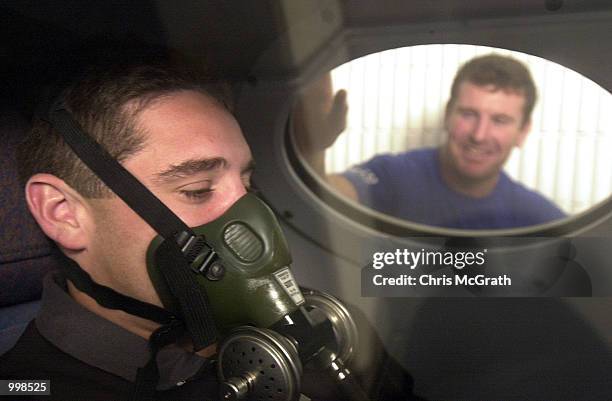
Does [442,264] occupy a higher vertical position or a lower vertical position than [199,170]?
lower

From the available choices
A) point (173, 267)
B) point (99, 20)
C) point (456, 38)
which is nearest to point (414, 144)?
point (456, 38)

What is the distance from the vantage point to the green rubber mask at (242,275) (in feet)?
6.11

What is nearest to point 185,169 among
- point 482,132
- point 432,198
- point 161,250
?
point 161,250

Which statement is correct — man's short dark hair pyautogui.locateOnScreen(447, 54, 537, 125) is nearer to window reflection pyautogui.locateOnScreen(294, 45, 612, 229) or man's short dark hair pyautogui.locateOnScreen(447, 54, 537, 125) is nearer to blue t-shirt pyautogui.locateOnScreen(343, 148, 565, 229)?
window reflection pyautogui.locateOnScreen(294, 45, 612, 229)

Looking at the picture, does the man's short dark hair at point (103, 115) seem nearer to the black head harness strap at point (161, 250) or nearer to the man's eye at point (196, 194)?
the black head harness strap at point (161, 250)

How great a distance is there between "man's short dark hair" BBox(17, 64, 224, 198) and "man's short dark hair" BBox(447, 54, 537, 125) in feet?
2.51

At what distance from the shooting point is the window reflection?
2.14 meters

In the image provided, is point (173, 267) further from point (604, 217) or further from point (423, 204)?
point (604, 217)

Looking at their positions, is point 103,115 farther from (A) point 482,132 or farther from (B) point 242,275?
(A) point 482,132

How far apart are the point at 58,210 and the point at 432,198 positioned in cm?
105

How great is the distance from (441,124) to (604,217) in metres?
0.52

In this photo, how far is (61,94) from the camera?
1.99 metres

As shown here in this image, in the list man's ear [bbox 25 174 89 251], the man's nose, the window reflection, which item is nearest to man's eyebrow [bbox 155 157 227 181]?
man's ear [bbox 25 174 89 251]

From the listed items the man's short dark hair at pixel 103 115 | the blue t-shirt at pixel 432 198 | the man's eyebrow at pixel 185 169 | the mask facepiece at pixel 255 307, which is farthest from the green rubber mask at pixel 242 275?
the blue t-shirt at pixel 432 198
